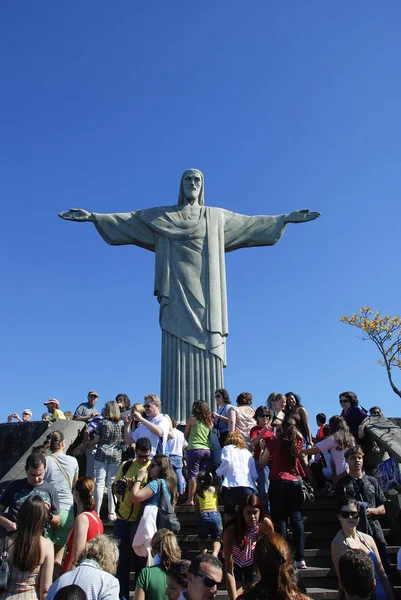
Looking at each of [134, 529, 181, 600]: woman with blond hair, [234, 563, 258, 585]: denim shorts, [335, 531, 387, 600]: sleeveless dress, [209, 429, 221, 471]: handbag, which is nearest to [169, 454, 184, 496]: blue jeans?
[209, 429, 221, 471]: handbag

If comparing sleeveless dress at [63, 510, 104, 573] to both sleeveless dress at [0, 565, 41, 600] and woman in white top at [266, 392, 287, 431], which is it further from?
woman in white top at [266, 392, 287, 431]

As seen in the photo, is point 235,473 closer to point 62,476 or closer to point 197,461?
point 197,461

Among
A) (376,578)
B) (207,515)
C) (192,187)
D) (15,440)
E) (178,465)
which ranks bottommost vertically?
(376,578)

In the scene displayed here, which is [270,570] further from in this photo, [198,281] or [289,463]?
[198,281]

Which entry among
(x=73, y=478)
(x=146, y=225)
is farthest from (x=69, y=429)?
(x=146, y=225)

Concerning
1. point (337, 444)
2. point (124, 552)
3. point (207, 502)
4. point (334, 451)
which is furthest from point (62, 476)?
point (334, 451)

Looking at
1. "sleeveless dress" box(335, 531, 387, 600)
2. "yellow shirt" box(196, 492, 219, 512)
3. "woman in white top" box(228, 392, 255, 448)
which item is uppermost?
"woman in white top" box(228, 392, 255, 448)

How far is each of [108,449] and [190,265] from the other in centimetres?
626

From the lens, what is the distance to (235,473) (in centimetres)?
634

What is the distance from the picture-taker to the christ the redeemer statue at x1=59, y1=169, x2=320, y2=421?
12547mm

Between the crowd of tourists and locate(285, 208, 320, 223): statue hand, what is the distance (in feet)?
18.7

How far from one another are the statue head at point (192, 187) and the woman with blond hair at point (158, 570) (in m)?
10.3

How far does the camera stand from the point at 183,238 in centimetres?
1346

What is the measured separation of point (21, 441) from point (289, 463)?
21.5 ft
